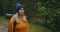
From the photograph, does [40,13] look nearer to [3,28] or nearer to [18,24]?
[3,28]

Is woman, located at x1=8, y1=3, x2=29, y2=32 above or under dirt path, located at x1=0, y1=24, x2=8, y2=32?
above

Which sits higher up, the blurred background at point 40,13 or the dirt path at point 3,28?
the blurred background at point 40,13

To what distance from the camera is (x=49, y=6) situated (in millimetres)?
10641

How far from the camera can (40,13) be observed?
1097 cm

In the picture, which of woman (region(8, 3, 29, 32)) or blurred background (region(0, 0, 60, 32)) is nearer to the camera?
woman (region(8, 3, 29, 32))

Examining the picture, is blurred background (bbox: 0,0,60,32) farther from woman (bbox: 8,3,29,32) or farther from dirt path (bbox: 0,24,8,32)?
woman (bbox: 8,3,29,32)

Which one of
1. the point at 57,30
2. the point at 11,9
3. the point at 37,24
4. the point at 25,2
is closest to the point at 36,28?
the point at 37,24

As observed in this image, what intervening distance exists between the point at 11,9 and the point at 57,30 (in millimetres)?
5864

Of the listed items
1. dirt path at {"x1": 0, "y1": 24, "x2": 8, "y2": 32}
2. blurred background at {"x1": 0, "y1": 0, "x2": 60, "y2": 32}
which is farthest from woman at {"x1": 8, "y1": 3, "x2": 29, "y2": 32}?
dirt path at {"x1": 0, "y1": 24, "x2": 8, "y2": 32}

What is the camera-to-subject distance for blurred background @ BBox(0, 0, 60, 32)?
10445mm

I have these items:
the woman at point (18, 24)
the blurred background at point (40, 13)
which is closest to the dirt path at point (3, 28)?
the blurred background at point (40, 13)

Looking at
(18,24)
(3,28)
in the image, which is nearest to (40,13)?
(3,28)

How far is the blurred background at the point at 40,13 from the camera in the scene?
34.3 ft

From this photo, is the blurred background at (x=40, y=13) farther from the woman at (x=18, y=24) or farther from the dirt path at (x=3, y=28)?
the woman at (x=18, y=24)
